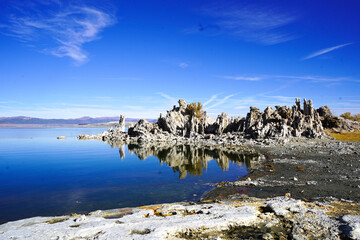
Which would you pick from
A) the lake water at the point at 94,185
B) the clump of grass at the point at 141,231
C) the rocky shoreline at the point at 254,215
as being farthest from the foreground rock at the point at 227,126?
the clump of grass at the point at 141,231

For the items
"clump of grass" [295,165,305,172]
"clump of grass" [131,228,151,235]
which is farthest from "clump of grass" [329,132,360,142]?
"clump of grass" [131,228,151,235]

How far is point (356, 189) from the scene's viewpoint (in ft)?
50.9

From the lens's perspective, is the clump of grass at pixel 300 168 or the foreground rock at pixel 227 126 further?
the foreground rock at pixel 227 126

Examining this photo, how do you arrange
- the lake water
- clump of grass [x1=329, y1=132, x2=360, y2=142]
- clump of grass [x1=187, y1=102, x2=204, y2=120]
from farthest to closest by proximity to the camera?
clump of grass [x1=187, y1=102, x2=204, y2=120], clump of grass [x1=329, y1=132, x2=360, y2=142], the lake water

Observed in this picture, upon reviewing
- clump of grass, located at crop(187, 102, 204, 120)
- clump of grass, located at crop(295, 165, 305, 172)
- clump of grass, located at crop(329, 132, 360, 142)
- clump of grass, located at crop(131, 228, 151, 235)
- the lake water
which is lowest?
the lake water

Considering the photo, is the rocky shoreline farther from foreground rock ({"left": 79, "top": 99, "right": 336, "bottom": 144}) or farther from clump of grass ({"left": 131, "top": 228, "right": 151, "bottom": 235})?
foreground rock ({"left": 79, "top": 99, "right": 336, "bottom": 144})

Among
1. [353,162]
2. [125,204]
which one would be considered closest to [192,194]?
[125,204]

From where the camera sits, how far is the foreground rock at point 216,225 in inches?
310

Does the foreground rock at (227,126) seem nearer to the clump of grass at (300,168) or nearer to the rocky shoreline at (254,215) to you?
the rocky shoreline at (254,215)

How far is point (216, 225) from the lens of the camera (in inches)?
339

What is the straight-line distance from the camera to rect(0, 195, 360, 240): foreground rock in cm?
788

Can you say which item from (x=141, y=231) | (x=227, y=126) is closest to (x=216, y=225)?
(x=141, y=231)

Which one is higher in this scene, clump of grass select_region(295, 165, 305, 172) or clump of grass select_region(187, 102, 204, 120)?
clump of grass select_region(187, 102, 204, 120)

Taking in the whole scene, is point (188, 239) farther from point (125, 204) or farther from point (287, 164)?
point (287, 164)
